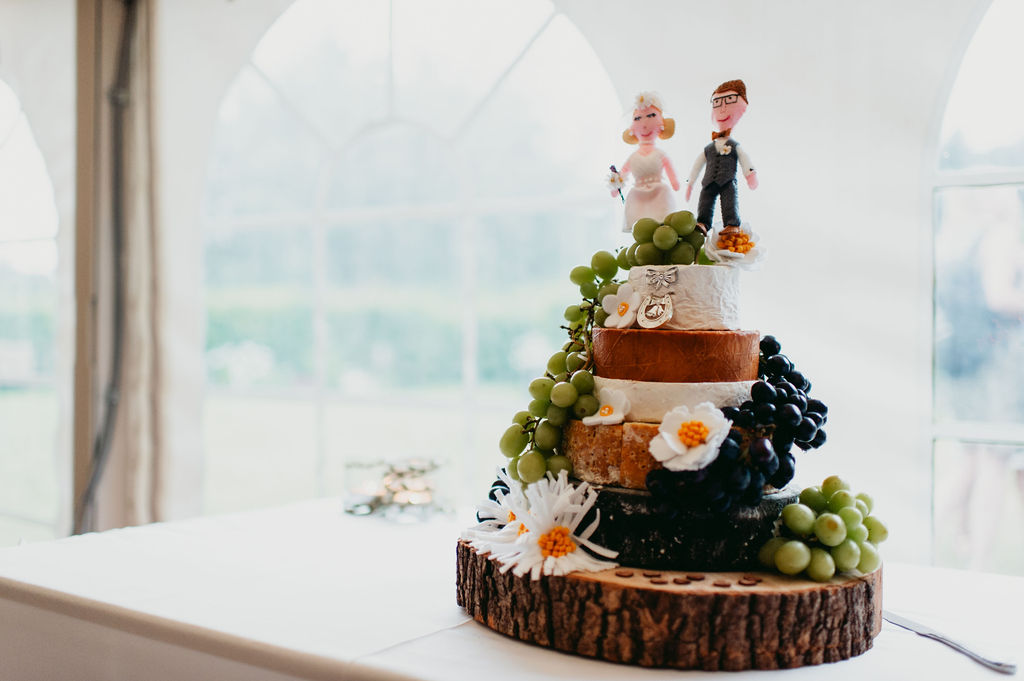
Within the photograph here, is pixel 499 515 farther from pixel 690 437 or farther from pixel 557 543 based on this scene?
pixel 690 437

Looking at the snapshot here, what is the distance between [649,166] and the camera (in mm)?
1327

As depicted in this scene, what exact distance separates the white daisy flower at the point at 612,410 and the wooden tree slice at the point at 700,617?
0.69 ft

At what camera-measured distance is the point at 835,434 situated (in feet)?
7.19

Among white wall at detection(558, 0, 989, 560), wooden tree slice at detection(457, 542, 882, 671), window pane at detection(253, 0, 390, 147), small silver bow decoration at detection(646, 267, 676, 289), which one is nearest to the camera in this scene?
wooden tree slice at detection(457, 542, 882, 671)

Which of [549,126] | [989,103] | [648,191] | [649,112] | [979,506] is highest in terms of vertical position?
[549,126]

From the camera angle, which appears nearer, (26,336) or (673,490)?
(673,490)

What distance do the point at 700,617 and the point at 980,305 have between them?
1.55 meters

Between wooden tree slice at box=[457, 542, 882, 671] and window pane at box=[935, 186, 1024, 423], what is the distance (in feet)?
4.03

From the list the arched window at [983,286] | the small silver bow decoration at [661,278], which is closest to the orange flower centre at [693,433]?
the small silver bow decoration at [661,278]

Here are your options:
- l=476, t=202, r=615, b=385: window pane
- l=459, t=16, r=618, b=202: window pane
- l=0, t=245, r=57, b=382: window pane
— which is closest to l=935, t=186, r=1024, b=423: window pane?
l=459, t=16, r=618, b=202: window pane

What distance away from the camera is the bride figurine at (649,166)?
4.34 feet

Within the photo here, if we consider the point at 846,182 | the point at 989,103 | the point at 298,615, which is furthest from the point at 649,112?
the point at 989,103

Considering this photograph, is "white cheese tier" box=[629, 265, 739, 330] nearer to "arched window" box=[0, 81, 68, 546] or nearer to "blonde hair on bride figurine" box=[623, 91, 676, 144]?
"blonde hair on bride figurine" box=[623, 91, 676, 144]

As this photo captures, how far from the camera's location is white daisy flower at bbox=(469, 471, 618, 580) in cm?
112
